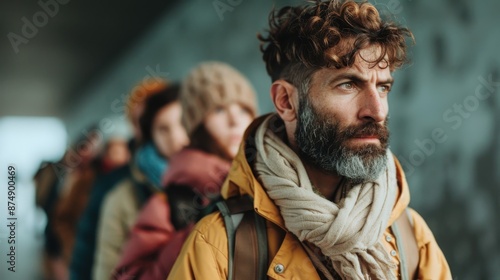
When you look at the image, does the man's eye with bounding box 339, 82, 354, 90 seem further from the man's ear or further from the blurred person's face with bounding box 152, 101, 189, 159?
the blurred person's face with bounding box 152, 101, 189, 159

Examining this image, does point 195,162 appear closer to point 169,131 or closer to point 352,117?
point 169,131

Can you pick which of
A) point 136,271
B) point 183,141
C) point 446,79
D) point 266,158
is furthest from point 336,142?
point 183,141

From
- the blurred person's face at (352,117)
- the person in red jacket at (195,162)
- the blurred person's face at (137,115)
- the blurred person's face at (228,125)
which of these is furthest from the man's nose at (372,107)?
the blurred person's face at (137,115)

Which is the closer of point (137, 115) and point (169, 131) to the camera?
point (169, 131)

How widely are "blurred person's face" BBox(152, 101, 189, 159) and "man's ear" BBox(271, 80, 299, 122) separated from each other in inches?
64.4

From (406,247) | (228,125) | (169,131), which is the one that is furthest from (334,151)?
(169,131)

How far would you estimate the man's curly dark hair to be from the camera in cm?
184

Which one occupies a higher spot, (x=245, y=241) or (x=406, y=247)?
(x=245, y=241)

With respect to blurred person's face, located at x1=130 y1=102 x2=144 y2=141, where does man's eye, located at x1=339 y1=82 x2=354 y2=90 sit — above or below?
below

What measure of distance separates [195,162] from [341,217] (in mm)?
1089

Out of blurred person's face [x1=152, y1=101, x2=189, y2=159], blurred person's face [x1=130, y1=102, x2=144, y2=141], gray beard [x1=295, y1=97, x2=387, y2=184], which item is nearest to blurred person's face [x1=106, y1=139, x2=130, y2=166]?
blurred person's face [x1=130, y1=102, x2=144, y2=141]

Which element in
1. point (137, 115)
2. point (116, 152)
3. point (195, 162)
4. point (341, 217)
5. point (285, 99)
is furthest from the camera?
point (116, 152)

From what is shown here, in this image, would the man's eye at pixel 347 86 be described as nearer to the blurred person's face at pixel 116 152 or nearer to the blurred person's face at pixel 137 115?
the blurred person's face at pixel 137 115

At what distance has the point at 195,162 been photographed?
2.76 metres
